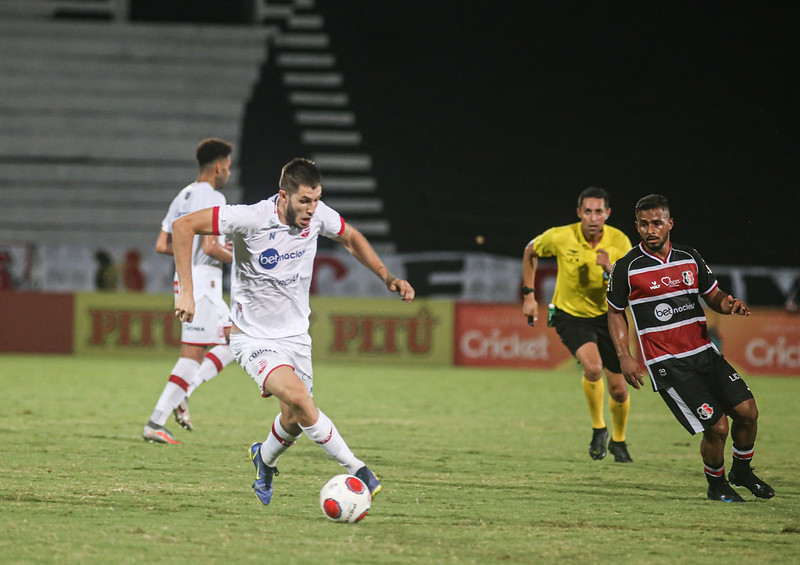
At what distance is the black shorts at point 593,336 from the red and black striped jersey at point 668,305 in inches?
73.1

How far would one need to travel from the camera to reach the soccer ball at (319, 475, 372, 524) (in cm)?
526

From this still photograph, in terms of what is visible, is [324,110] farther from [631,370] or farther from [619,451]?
[631,370]

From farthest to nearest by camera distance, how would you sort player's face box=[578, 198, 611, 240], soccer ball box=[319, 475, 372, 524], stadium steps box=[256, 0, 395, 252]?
stadium steps box=[256, 0, 395, 252] → player's face box=[578, 198, 611, 240] → soccer ball box=[319, 475, 372, 524]

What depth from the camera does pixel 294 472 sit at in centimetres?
695

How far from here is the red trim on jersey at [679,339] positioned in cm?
628

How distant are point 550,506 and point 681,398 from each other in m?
1.01

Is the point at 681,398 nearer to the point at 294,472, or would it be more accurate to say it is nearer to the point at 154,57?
the point at 294,472

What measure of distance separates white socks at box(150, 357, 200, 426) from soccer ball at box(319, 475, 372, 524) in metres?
3.24

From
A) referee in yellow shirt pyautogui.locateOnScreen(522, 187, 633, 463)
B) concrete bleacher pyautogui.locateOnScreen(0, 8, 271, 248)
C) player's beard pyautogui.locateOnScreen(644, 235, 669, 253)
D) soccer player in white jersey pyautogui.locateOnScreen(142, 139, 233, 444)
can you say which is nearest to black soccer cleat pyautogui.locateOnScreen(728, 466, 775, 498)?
player's beard pyautogui.locateOnScreen(644, 235, 669, 253)

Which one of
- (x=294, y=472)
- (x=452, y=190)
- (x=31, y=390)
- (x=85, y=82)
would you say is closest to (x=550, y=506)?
(x=294, y=472)

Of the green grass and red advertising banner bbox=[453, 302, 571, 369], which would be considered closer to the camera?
the green grass

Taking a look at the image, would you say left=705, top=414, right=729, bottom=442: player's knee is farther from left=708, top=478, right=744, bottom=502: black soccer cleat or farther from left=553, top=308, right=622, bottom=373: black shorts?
left=553, top=308, right=622, bottom=373: black shorts

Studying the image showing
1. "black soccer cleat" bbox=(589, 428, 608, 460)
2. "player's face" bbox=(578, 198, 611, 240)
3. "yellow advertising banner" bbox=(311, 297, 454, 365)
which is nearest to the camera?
"black soccer cleat" bbox=(589, 428, 608, 460)

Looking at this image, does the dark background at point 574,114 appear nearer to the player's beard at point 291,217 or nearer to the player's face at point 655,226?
the player's face at point 655,226
